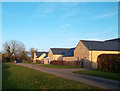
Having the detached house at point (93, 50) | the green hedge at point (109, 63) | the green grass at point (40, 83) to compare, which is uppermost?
the detached house at point (93, 50)

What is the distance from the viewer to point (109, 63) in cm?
1962

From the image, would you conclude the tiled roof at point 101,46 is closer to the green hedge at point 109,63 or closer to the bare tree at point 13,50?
the green hedge at point 109,63

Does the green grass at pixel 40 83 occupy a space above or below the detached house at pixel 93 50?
below

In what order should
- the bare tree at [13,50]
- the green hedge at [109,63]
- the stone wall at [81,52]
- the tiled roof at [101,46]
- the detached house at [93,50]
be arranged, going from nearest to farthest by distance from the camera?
1. the green hedge at [109,63]
2. the detached house at [93,50]
3. the stone wall at [81,52]
4. the tiled roof at [101,46]
5. the bare tree at [13,50]

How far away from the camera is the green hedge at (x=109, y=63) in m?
18.5

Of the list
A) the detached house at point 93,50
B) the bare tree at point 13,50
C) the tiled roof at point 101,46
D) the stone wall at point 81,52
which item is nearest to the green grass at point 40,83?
the detached house at point 93,50

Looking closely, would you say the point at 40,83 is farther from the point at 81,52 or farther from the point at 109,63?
the point at 81,52

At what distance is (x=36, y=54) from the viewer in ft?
251

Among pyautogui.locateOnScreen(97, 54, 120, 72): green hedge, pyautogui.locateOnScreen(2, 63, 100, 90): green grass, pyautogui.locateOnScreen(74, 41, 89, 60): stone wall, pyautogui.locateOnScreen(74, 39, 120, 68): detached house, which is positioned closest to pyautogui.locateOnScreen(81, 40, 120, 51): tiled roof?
pyautogui.locateOnScreen(74, 39, 120, 68): detached house

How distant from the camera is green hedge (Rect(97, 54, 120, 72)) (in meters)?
18.5

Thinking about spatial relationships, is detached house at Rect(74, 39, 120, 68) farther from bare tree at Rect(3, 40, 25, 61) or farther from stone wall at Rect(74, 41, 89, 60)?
bare tree at Rect(3, 40, 25, 61)

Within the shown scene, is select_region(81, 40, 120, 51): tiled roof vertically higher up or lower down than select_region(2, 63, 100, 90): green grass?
higher up

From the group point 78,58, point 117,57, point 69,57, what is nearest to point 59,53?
point 69,57

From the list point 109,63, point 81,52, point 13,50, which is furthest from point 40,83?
point 13,50
